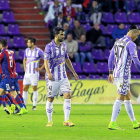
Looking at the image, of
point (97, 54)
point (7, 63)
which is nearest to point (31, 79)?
point (7, 63)

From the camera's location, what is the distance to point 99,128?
9.55 metres

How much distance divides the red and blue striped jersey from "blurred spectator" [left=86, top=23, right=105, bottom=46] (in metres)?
7.59

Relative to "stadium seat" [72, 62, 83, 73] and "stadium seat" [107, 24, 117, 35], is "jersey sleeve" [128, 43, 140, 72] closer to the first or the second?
"stadium seat" [72, 62, 83, 73]

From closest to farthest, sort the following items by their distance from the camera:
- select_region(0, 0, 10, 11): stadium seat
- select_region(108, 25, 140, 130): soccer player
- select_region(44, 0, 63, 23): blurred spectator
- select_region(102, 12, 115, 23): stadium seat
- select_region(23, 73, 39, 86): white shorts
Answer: select_region(108, 25, 140, 130): soccer player, select_region(23, 73, 39, 86): white shorts, select_region(44, 0, 63, 23): blurred spectator, select_region(0, 0, 10, 11): stadium seat, select_region(102, 12, 115, 23): stadium seat

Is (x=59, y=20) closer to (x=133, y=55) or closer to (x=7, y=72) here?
(x=7, y=72)

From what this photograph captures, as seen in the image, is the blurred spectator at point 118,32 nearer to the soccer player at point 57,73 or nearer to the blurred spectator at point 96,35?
the blurred spectator at point 96,35

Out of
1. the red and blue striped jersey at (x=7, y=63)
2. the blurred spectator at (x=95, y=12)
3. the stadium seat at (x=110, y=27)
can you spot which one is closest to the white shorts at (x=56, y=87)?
the red and blue striped jersey at (x=7, y=63)

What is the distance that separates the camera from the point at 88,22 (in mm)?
21266

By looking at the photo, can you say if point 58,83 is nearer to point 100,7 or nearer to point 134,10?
point 100,7

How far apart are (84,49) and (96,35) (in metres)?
0.87

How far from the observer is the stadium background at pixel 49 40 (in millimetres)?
18031

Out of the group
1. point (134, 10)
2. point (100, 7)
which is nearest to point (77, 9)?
point (100, 7)

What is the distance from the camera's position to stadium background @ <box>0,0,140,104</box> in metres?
18.0

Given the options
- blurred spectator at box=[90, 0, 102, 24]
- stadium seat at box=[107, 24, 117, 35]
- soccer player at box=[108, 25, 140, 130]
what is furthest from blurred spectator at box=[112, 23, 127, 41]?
soccer player at box=[108, 25, 140, 130]
